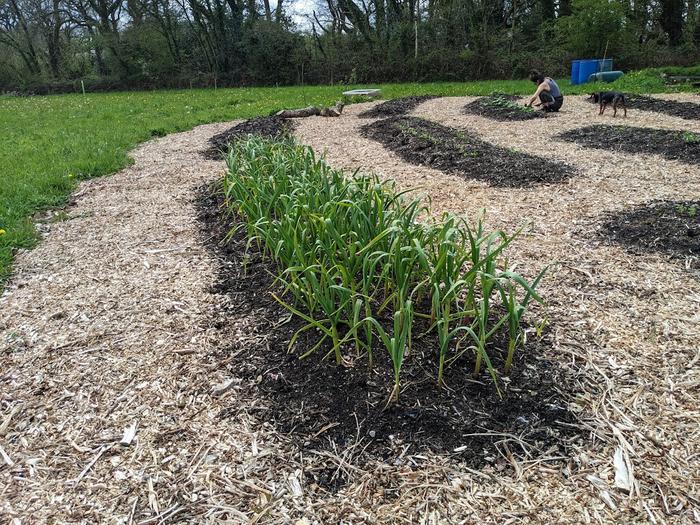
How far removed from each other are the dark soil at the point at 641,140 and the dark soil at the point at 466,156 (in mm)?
1335

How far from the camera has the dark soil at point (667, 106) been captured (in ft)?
28.7

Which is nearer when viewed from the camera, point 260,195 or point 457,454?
point 457,454

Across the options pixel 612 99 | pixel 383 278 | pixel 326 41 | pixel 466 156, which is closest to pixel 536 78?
pixel 612 99

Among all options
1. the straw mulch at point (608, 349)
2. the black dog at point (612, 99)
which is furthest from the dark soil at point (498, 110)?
the straw mulch at point (608, 349)

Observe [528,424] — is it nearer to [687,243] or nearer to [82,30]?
[687,243]

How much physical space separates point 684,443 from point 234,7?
26.7 meters

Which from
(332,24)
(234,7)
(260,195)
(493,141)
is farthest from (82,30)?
(260,195)

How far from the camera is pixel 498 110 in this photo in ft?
33.3

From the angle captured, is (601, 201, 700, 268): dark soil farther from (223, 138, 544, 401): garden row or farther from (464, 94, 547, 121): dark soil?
(464, 94, 547, 121): dark soil

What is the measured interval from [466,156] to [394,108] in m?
5.71

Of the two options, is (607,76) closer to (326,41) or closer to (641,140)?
(641,140)

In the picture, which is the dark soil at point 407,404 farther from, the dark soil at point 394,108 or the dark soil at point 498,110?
the dark soil at point 394,108

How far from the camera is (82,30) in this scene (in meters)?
29.8

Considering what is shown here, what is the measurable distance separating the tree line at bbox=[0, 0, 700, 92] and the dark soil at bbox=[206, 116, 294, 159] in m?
12.3
